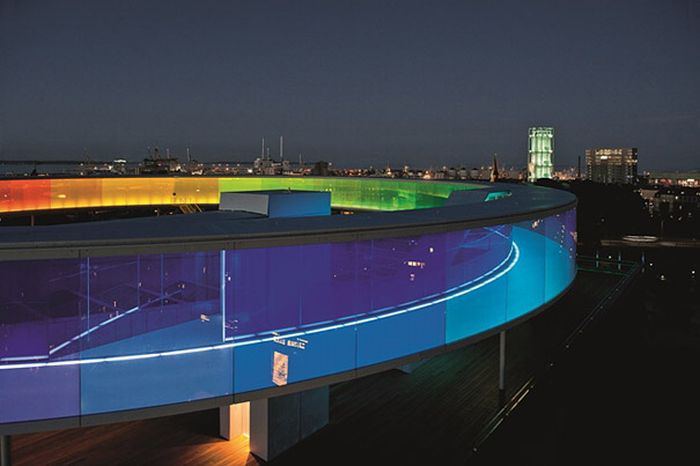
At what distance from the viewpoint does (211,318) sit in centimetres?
655

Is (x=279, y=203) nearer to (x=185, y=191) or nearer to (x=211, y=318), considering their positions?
(x=211, y=318)

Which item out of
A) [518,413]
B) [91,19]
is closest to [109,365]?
[518,413]

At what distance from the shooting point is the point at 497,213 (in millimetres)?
8750

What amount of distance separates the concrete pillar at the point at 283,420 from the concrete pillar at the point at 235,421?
0.33 meters

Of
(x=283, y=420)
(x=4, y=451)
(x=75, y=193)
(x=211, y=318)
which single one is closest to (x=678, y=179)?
(x=75, y=193)

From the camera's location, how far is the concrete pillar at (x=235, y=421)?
9.16 metres

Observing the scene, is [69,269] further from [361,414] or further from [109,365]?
[361,414]

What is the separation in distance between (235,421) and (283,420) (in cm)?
81

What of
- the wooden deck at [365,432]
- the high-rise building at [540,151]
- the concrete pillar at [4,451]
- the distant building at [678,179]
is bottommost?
the wooden deck at [365,432]

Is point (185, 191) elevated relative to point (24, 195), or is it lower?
elevated

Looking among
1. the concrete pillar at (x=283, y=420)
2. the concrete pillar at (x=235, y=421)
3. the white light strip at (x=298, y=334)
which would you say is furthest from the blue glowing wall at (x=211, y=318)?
the concrete pillar at (x=235, y=421)

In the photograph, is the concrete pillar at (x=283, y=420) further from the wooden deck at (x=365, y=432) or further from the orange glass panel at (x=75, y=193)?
the orange glass panel at (x=75, y=193)

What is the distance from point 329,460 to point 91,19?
111ft

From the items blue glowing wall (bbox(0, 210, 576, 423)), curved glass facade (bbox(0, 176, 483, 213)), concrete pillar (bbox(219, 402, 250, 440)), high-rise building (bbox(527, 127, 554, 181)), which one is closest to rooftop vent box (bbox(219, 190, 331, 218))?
concrete pillar (bbox(219, 402, 250, 440))
